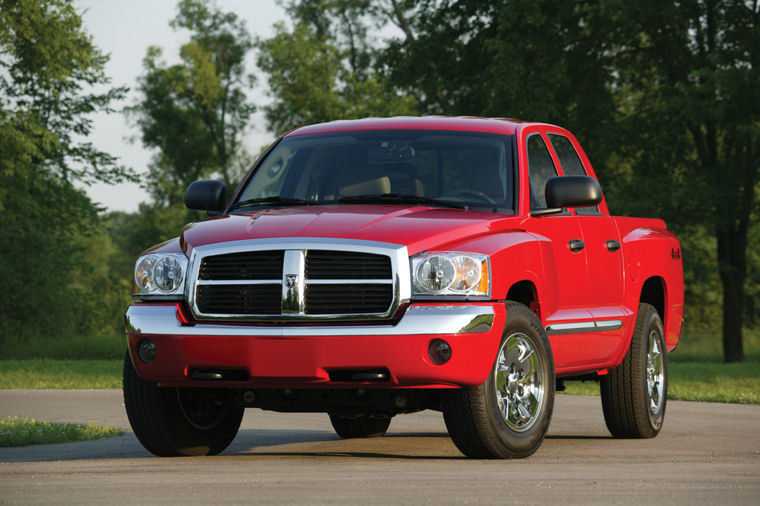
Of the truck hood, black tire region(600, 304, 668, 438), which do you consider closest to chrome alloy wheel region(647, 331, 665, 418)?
black tire region(600, 304, 668, 438)

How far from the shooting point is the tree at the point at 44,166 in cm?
3525

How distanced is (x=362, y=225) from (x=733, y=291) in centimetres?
2731

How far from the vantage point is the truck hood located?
24.9 ft

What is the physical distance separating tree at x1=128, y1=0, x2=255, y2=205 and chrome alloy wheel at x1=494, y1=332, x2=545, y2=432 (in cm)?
5712

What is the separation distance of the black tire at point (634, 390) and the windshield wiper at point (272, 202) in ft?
9.49

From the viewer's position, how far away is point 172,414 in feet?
27.7

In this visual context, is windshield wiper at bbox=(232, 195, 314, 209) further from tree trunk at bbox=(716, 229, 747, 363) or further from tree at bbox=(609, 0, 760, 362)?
tree trunk at bbox=(716, 229, 747, 363)

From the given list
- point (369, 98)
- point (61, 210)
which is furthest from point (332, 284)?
point (369, 98)

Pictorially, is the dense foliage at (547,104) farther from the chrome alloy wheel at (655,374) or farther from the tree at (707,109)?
the chrome alloy wheel at (655,374)

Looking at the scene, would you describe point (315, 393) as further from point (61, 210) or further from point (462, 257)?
point (61, 210)

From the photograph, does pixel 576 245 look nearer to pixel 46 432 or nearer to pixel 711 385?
pixel 46 432

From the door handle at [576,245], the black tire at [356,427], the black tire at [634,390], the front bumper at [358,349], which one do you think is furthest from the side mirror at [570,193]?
the black tire at [356,427]

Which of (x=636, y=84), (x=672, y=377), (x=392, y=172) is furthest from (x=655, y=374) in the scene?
(x=636, y=84)

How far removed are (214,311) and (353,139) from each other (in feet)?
6.55
